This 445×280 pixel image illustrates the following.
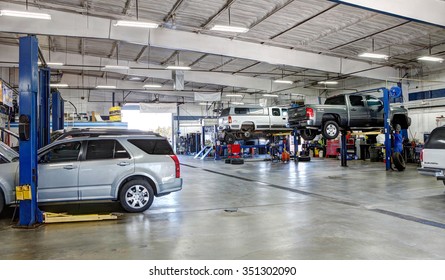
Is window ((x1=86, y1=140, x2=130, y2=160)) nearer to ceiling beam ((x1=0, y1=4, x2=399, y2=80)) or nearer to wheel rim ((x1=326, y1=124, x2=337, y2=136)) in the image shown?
ceiling beam ((x1=0, y1=4, x2=399, y2=80))

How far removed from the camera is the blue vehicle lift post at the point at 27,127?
5.62 meters

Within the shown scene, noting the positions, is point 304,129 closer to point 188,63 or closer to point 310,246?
point 188,63

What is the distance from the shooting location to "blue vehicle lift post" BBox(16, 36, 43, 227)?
562 centimetres

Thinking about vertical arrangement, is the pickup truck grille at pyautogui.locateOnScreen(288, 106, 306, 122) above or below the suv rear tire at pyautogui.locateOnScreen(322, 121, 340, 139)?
above

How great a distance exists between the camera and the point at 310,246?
4.58 m

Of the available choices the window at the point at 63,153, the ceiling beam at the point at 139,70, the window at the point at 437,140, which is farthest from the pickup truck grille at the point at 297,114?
the window at the point at 63,153

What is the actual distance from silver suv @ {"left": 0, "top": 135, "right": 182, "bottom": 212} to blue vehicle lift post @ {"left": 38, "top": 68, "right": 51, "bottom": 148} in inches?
76.4

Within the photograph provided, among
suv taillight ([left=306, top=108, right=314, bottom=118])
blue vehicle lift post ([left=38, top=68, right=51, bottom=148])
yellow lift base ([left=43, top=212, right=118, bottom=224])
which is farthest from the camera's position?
suv taillight ([left=306, top=108, right=314, bottom=118])

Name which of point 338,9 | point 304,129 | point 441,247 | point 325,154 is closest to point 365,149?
point 325,154

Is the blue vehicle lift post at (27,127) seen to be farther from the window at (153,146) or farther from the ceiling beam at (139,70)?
A: the ceiling beam at (139,70)

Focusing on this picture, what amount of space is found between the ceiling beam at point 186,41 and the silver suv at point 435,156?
10332 mm

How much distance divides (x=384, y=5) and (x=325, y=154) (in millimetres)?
15083

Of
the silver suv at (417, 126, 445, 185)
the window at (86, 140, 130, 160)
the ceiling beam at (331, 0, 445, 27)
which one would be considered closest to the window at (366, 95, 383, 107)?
the ceiling beam at (331, 0, 445, 27)

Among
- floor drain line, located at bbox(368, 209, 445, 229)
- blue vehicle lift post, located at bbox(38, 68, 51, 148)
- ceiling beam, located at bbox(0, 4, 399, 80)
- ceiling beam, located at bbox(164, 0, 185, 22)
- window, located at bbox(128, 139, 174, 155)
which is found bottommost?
floor drain line, located at bbox(368, 209, 445, 229)
